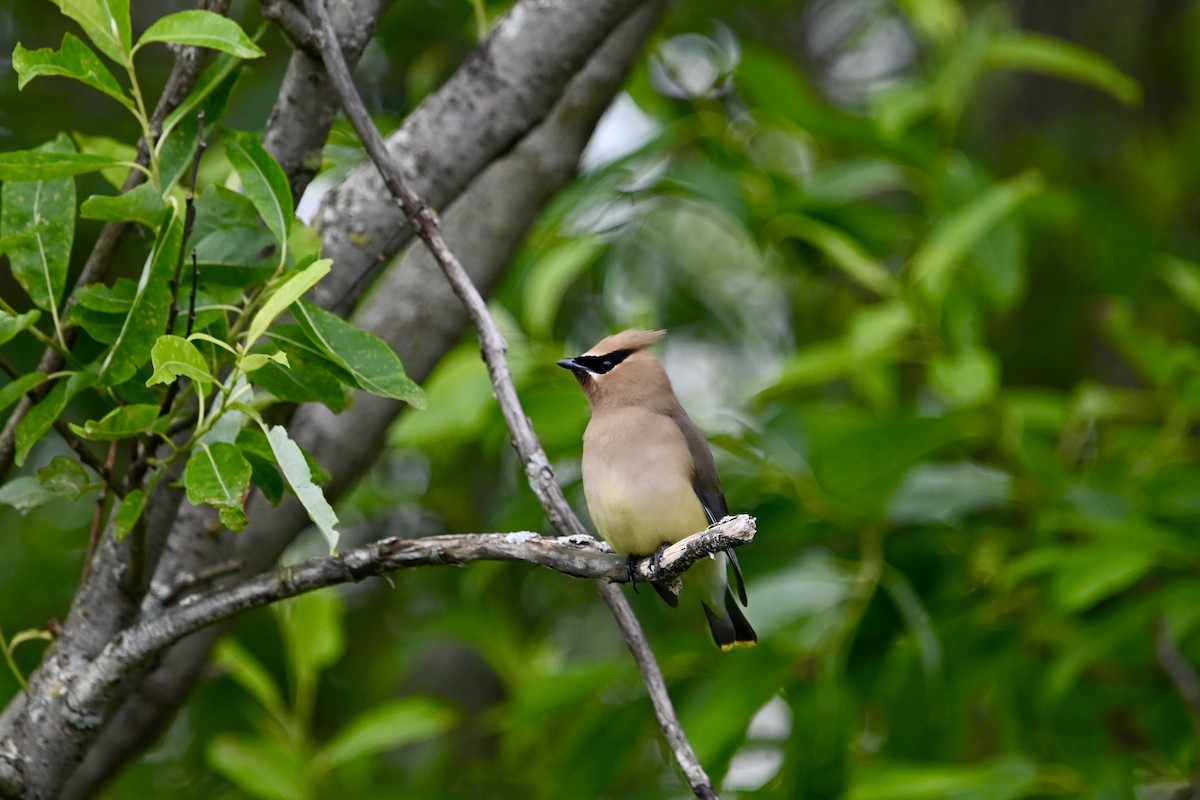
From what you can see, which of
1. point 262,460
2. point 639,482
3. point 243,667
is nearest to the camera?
point 262,460

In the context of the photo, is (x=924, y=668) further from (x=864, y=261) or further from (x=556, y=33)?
(x=556, y=33)

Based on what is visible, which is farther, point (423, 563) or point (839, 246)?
point (839, 246)

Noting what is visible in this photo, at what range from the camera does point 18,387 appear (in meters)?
2.14

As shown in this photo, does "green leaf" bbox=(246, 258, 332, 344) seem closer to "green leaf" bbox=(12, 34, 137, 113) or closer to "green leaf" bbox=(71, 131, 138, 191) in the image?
"green leaf" bbox=(12, 34, 137, 113)

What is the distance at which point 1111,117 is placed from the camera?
6340mm

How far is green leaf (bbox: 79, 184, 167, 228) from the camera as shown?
2166mm

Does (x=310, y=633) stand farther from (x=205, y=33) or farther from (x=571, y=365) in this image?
(x=205, y=33)

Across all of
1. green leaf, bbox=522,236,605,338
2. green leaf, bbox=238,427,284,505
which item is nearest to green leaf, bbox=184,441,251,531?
green leaf, bbox=238,427,284,505

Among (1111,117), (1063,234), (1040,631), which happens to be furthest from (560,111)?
(1111,117)

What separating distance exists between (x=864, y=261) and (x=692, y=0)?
1643 millimetres

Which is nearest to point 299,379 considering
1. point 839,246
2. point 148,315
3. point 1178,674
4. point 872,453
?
point 148,315

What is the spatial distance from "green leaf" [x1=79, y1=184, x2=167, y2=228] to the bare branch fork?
426 millimetres

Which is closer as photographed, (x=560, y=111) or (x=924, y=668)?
(x=924, y=668)

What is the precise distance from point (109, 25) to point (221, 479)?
88 cm
